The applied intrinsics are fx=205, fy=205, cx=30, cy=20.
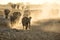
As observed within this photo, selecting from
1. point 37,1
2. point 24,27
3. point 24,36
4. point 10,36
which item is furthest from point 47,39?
point 37,1

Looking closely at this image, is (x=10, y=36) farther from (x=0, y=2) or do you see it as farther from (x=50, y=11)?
(x=0, y=2)

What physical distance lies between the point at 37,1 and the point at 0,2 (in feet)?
32.5

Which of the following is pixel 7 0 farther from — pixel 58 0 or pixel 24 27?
pixel 24 27

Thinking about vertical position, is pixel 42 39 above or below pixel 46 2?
below

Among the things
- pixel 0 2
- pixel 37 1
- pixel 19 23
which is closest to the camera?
pixel 19 23

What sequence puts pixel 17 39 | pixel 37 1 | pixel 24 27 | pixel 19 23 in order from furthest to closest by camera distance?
pixel 37 1, pixel 19 23, pixel 24 27, pixel 17 39

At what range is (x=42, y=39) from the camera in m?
15.3

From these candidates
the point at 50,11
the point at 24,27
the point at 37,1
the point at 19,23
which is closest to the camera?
the point at 24,27

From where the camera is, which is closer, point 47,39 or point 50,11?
point 47,39

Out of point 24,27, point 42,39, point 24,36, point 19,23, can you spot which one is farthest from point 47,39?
point 19,23

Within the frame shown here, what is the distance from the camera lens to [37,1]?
5191 cm

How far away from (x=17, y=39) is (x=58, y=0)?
1622 inches

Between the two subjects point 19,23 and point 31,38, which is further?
point 19,23

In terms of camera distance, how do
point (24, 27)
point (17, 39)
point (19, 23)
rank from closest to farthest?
point (17, 39) < point (24, 27) < point (19, 23)
